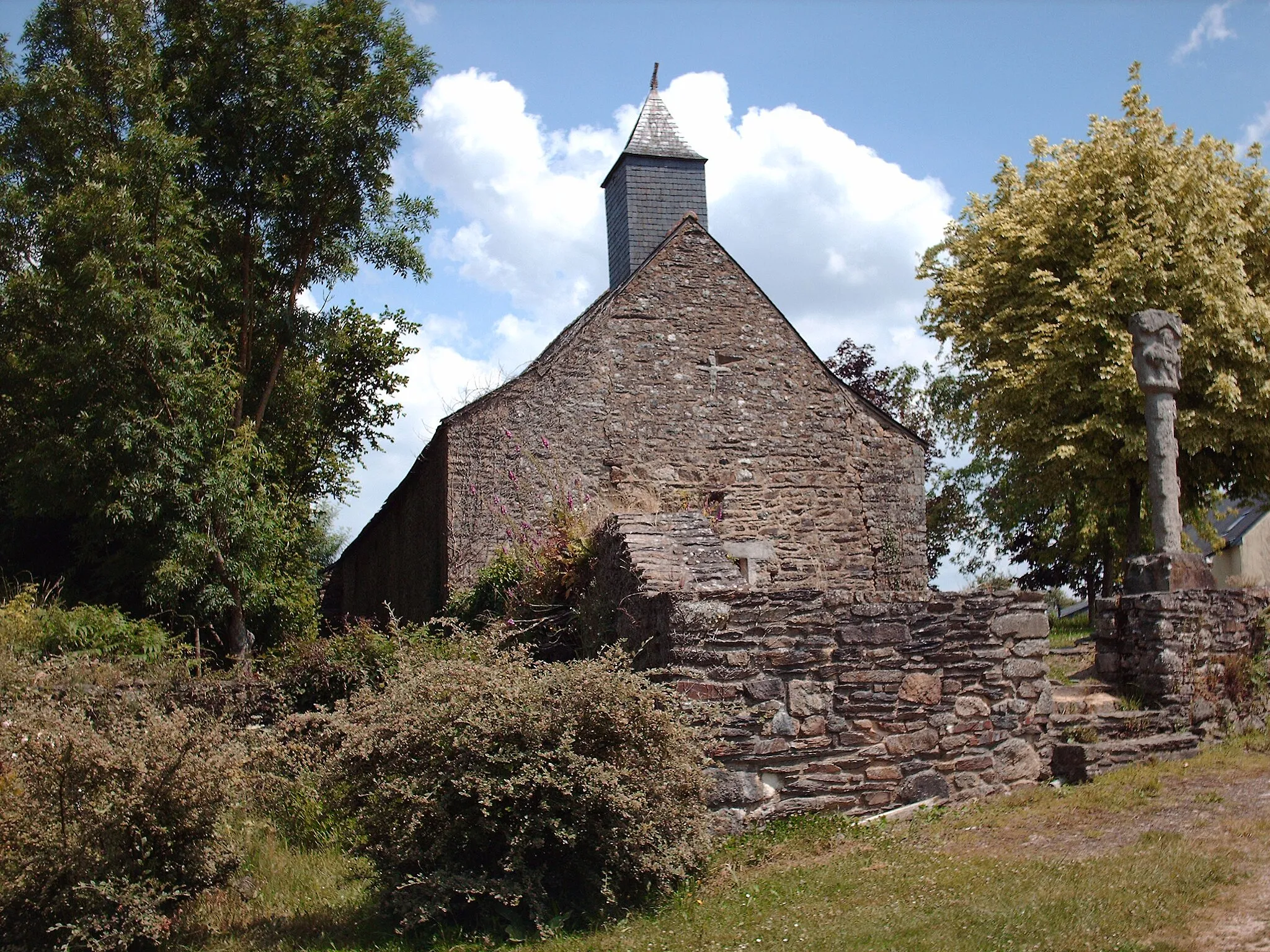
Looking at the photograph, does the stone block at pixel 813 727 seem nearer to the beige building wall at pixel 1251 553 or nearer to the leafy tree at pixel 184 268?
the leafy tree at pixel 184 268

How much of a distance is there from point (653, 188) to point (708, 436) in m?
6.91

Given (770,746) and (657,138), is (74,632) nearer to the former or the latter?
(770,746)

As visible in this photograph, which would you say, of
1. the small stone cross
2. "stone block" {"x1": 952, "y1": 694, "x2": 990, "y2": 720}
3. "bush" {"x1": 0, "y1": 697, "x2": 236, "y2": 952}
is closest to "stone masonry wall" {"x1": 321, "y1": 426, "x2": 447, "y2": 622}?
the small stone cross

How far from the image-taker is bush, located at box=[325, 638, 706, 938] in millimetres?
5941

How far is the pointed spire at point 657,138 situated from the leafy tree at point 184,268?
5380 millimetres

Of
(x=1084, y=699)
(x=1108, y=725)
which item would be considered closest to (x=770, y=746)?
(x=1108, y=725)

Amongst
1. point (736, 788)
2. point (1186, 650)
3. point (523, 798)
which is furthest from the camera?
point (1186, 650)

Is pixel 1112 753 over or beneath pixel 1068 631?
beneath

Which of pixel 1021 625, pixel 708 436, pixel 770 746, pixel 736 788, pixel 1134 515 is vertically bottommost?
pixel 736 788

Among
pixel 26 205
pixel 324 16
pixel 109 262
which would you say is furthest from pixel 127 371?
pixel 324 16

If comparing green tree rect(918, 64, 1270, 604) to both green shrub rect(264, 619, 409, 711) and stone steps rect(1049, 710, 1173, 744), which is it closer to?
stone steps rect(1049, 710, 1173, 744)

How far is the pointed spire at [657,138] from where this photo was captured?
65.3 ft

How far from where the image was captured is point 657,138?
795 inches

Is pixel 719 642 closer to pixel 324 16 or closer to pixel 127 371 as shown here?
pixel 127 371
